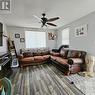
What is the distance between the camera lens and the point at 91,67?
3631 mm

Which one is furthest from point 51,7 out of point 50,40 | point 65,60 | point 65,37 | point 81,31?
point 50,40

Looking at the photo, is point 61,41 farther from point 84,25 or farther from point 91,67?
point 91,67

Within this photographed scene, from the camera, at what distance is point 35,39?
269 inches

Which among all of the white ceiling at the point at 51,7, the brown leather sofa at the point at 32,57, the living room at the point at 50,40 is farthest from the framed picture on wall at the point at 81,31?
the brown leather sofa at the point at 32,57

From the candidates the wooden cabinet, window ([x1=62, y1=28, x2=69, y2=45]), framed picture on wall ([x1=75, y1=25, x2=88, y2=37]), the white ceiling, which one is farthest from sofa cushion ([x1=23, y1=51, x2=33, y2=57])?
framed picture on wall ([x1=75, y1=25, x2=88, y2=37])

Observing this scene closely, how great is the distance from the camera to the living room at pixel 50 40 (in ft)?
8.87

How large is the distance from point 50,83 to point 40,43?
14.0 ft

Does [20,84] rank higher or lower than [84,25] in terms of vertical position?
lower

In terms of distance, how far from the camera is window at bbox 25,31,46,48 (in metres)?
6.60

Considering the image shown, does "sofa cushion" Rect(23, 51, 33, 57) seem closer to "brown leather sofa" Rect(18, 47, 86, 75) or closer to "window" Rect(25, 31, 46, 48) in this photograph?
"brown leather sofa" Rect(18, 47, 86, 75)

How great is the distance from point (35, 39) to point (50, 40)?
1193mm

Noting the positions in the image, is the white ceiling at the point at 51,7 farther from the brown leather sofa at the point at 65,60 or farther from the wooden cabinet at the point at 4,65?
the brown leather sofa at the point at 65,60

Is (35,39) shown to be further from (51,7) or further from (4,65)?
(51,7)

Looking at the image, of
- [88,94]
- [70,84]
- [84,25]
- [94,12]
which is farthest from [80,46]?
[88,94]
